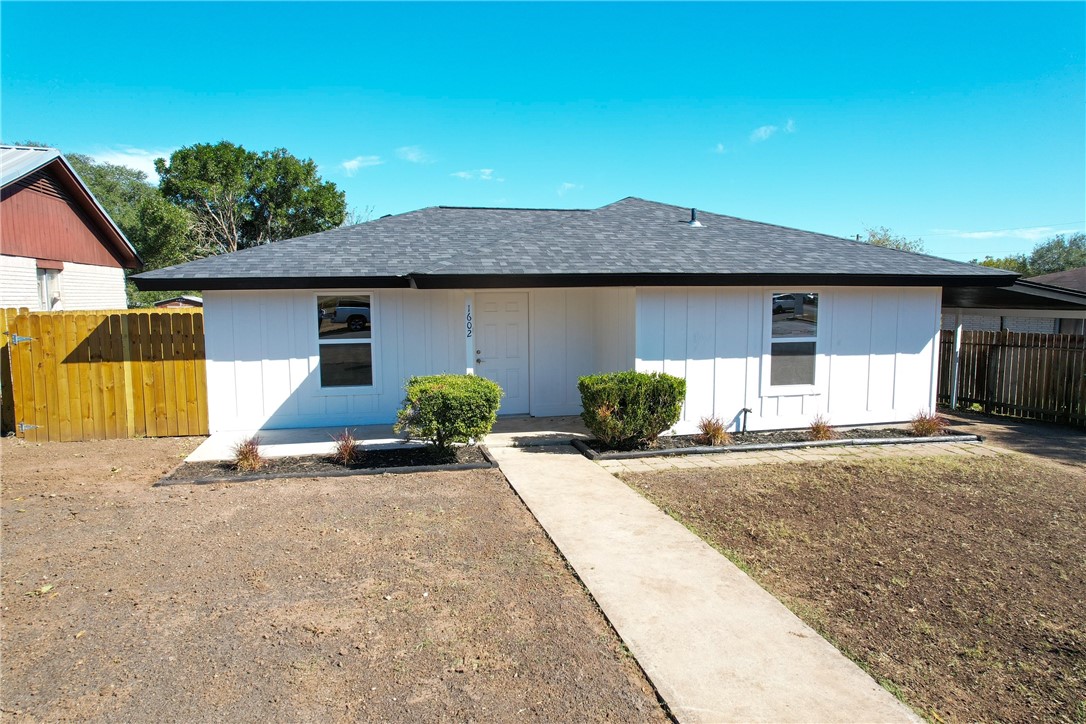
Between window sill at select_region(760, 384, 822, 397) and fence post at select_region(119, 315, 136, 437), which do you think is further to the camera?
window sill at select_region(760, 384, 822, 397)

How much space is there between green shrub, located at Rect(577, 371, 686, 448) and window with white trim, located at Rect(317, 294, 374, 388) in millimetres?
3713

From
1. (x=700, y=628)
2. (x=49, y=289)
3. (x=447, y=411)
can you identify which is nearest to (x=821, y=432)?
(x=447, y=411)

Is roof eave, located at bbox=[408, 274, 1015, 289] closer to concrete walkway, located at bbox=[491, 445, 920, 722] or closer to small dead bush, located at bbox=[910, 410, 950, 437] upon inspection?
small dead bush, located at bbox=[910, 410, 950, 437]

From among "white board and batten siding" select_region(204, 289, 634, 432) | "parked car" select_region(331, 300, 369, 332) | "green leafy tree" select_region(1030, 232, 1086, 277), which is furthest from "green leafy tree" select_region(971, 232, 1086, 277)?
"parked car" select_region(331, 300, 369, 332)

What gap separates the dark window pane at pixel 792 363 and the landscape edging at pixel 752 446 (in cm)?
124

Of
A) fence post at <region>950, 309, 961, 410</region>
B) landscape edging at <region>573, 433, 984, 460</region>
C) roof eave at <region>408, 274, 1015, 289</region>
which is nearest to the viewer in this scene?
landscape edging at <region>573, 433, 984, 460</region>

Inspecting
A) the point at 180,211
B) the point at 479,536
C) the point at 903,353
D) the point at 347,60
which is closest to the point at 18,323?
the point at 479,536

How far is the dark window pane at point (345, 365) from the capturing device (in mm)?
10016

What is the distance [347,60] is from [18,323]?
34.7 ft

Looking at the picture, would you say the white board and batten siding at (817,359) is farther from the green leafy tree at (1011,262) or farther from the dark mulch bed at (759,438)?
the green leafy tree at (1011,262)

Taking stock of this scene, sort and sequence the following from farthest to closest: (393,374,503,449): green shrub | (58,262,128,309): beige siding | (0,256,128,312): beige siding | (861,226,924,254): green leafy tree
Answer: (861,226,924,254): green leafy tree < (58,262,128,309): beige siding < (0,256,128,312): beige siding < (393,374,503,449): green shrub

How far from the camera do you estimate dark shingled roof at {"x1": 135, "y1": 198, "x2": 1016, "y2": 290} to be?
356 inches

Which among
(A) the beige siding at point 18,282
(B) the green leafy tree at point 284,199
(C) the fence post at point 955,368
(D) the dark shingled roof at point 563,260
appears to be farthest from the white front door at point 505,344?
(B) the green leafy tree at point 284,199

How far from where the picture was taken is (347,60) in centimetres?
Result: 1645
